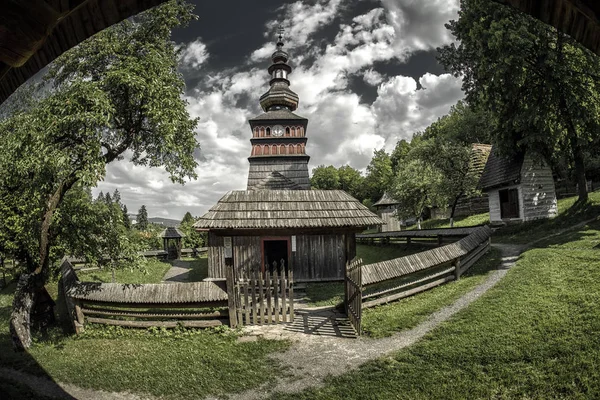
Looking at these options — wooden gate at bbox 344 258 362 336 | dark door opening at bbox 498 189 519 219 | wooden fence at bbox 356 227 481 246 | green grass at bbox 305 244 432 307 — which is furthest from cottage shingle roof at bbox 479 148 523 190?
wooden gate at bbox 344 258 362 336

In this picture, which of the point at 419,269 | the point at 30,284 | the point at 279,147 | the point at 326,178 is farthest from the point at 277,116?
the point at 326,178

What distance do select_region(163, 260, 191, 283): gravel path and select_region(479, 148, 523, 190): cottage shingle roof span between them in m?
21.7

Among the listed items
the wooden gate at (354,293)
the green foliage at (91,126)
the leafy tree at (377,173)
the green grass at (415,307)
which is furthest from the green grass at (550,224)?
the leafy tree at (377,173)

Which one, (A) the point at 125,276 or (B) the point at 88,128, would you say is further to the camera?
(A) the point at 125,276

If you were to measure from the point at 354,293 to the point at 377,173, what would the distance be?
204 ft

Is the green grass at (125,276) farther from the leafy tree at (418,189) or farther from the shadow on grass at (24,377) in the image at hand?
the leafy tree at (418,189)

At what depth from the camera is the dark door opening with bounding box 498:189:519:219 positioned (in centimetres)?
2130

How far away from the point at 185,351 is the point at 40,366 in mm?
3321

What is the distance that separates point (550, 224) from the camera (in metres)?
18.2

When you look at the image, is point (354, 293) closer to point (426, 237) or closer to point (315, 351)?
point (315, 351)

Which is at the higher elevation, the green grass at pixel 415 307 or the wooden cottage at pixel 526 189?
the wooden cottage at pixel 526 189

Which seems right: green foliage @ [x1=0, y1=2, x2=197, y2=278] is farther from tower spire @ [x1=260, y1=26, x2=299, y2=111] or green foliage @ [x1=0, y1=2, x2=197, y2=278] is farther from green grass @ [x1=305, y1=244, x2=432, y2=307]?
tower spire @ [x1=260, y1=26, x2=299, y2=111]

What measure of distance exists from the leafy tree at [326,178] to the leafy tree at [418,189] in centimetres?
5484

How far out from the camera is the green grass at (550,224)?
17.2 metres
